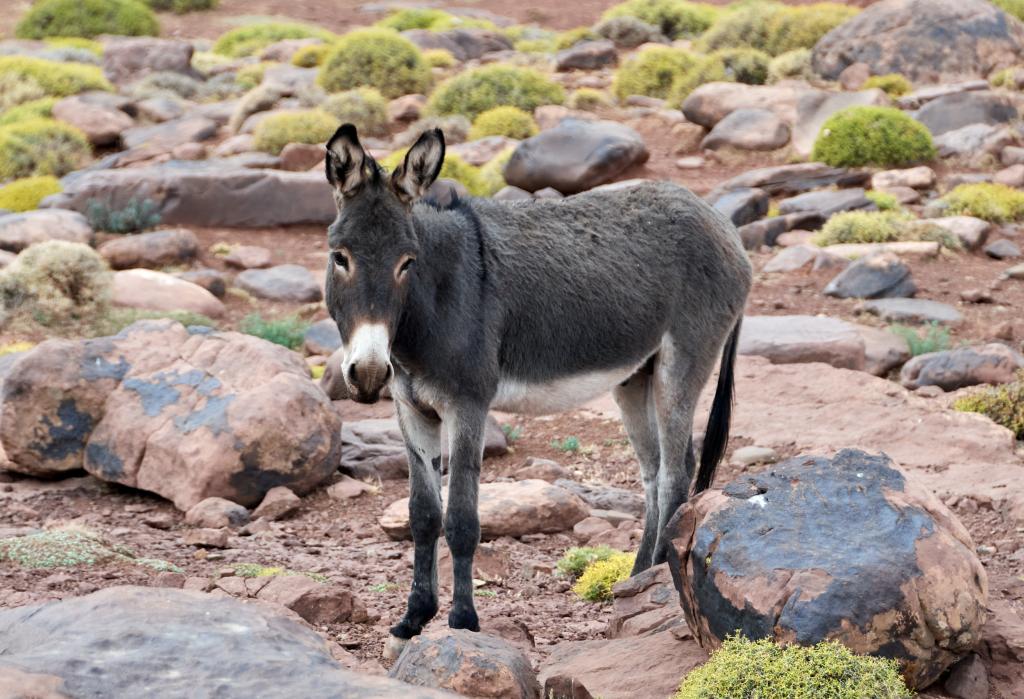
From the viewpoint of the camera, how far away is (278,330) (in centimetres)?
1324

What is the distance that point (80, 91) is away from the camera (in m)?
26.2

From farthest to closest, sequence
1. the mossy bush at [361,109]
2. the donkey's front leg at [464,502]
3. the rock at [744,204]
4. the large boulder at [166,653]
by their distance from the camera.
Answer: the mossy bush at [361,109] < the rock at [744,204] < the donkey's front leg at [464,502] < the large boulder at [166,653]

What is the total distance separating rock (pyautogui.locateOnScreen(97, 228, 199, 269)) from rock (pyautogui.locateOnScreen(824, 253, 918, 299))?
8585mm

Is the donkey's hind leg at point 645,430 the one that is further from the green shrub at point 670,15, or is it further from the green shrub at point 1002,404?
the green shrub at point 670,15

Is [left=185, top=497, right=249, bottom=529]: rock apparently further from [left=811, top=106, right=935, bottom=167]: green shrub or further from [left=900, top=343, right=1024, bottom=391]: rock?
[left=811, top=106, right=935, bottom=167]: green shrub

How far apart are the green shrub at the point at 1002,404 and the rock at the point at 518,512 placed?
4.05 metres

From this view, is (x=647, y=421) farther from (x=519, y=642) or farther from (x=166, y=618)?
(x=166, y=618)

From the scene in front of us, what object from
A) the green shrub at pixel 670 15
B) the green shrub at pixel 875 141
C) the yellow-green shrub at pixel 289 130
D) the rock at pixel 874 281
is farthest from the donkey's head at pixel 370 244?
the green shrub at pixel 670 15

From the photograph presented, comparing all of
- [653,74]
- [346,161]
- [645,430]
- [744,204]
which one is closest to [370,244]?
[346,161]

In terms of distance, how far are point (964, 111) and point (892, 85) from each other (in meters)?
2.09

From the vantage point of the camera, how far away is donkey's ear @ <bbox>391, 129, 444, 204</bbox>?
5137 millimetres

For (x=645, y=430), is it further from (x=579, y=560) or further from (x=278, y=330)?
(x=278, y=330)

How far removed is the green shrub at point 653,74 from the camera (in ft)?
82.4

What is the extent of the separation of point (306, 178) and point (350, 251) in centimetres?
1375
